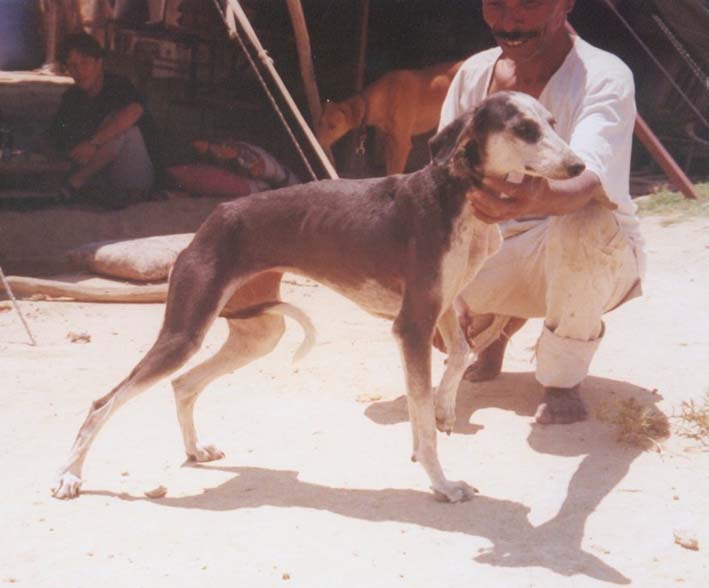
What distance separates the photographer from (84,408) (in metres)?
4.06

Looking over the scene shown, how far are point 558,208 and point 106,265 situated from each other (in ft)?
13.2

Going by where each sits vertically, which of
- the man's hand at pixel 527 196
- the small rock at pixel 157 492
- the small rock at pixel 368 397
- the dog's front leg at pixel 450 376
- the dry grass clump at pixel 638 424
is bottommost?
the small rock at pixel 368 397

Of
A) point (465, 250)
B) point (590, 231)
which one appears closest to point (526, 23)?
point (590, 231)

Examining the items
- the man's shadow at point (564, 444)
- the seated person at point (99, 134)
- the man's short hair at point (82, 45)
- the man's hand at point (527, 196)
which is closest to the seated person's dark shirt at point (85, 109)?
the seated person at point (99, 134)

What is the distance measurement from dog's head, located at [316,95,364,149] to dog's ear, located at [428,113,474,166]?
593 cm

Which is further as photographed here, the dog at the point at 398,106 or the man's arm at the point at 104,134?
the dog at the point at 398,106

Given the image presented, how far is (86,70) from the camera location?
25.6 feet

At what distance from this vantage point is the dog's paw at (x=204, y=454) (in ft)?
11.8

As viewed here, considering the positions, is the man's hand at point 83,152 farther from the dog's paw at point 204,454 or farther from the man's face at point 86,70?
the dog's paw at point 204,454

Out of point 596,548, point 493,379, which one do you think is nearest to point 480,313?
point 493,379

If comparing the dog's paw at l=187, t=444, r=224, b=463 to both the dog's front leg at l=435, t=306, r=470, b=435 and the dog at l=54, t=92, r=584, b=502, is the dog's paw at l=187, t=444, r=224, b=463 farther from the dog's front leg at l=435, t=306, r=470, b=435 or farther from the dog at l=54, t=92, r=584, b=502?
the dog's front leg at l=435, t=306, r=470, b=435

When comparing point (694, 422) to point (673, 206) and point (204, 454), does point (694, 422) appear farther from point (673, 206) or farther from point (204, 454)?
point (673, 206)

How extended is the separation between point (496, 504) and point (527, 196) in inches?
39.2

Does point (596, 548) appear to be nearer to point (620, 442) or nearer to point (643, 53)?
point (620, 442)
